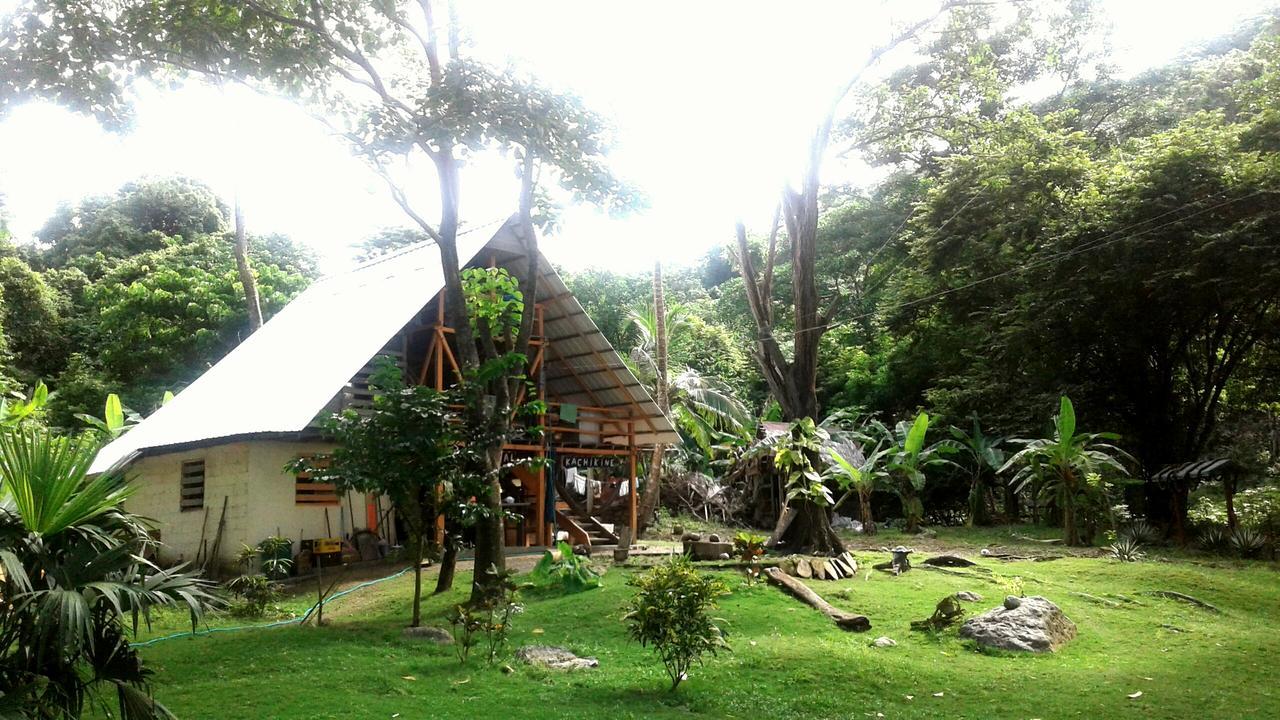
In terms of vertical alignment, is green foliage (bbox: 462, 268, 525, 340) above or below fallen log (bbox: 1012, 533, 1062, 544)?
above

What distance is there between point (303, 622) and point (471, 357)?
3524 millimetres

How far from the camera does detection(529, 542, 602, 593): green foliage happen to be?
1157cm

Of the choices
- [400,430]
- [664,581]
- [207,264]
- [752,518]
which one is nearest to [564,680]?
[664,581]

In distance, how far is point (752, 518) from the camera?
24.4 meters

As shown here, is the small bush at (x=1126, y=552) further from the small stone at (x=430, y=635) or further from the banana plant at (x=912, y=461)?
the small stone at (x=430, y=635)

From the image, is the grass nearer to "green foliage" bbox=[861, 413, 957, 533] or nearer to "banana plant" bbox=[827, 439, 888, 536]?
"banana plant" bbox=[827, 439, 888, 536]

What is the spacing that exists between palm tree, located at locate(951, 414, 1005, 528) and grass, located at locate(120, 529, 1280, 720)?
8741 mm

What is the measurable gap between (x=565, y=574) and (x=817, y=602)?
3.22 meters

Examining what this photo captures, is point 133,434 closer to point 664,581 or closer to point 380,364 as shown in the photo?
point 380,364

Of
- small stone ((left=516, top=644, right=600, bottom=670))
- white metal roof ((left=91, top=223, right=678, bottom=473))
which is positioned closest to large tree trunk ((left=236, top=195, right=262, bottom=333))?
white metal roof ((left=91, top=223, right=678, bottom=473))

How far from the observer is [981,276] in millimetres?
18297

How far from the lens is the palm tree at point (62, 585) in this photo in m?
4.03

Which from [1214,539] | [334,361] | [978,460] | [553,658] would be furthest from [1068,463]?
[334,361]

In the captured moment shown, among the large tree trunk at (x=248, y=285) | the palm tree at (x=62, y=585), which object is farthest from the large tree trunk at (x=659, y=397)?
the palm tree at (x=62, y=585)
